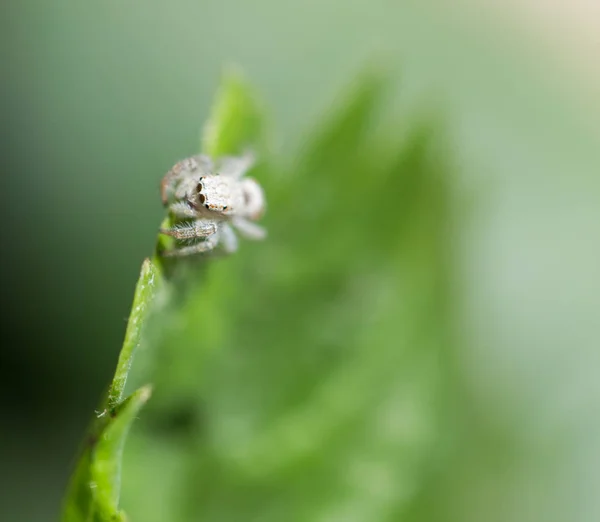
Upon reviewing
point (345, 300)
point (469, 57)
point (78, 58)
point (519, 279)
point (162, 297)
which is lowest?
point (162, 297)

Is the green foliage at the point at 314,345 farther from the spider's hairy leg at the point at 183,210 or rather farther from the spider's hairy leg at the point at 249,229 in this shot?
the spider's hairy leg at the point at 183,210

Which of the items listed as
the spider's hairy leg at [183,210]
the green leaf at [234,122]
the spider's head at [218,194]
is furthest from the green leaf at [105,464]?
the spider's head at [218,194]

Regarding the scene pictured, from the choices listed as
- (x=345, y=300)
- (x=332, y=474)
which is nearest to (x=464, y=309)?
(x=345, y=300)

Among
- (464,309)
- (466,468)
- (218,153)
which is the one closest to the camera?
Answer: (218,153)

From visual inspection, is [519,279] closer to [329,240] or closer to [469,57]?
[469,57]

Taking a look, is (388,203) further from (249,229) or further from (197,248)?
(197,248)

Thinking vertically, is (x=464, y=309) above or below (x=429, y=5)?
below
